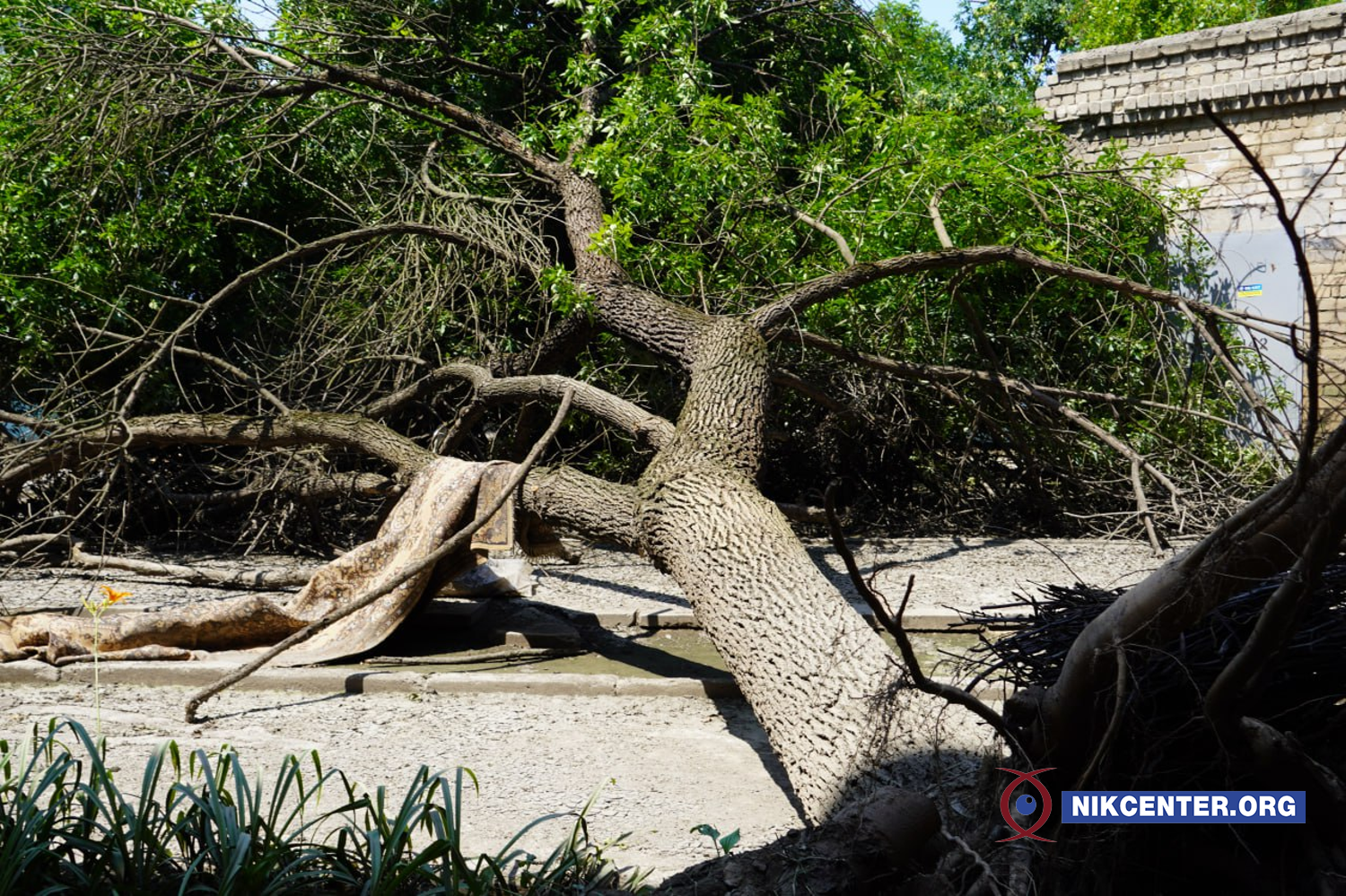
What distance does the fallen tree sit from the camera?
290 inches

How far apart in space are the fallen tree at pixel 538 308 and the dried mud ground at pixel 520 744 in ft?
2.46

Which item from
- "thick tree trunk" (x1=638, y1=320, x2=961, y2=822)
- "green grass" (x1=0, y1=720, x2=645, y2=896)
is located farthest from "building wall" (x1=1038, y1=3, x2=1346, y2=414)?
"green grass" (x1=0, y1=720, x2=645, y2=896)

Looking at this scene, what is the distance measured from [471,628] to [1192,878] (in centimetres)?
531

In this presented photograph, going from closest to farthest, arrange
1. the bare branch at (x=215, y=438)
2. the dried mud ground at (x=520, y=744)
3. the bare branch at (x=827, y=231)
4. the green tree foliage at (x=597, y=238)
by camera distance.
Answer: the dried mud ground at (x=520, y=744)
the bare branch at (x=215, y=438)
the bare branch at (x=827, y=231)
the green tree foliage at (x=597, y=238)

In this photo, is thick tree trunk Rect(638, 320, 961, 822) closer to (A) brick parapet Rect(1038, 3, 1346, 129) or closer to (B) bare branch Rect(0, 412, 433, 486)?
(B) bare branch Rect(0, 412, 433, 486)

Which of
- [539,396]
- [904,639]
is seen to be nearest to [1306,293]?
[904,639]

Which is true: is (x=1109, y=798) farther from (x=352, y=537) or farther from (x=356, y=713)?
(x=352, y=537)

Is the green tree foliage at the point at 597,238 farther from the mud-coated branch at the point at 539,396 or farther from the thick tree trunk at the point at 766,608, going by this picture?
the thick tree trunk at the point at 766,608

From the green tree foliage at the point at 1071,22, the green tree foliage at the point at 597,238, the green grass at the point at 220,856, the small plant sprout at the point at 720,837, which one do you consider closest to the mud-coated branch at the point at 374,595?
the green grass at the point at 220,856

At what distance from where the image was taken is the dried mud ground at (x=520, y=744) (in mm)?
3953

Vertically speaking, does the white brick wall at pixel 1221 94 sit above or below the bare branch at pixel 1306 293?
above

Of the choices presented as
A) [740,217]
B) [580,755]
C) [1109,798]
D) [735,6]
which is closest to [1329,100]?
[735,6]

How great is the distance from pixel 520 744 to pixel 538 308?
5.50 m

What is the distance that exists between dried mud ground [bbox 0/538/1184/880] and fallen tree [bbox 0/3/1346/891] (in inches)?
29.5
